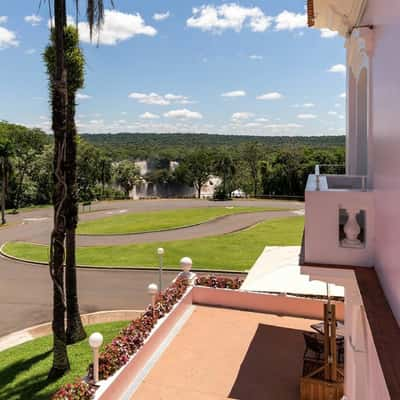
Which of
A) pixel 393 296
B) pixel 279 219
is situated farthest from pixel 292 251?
pixel 279 219

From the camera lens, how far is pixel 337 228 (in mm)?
4648

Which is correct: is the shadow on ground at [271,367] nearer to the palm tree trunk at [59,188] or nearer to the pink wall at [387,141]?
the pink wall at [387,141]

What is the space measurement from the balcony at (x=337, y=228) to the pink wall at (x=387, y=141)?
252 mm

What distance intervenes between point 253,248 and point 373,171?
2218 centimetres

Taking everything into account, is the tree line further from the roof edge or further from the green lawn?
the roof edge

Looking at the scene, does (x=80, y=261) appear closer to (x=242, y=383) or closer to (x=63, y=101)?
(x=63, y=101)

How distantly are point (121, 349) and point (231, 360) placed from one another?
260cm

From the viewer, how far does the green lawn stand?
3466 cm

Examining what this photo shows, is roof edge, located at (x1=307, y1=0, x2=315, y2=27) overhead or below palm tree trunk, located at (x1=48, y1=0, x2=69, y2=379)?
overhead

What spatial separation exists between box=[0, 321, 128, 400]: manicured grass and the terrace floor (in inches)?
125

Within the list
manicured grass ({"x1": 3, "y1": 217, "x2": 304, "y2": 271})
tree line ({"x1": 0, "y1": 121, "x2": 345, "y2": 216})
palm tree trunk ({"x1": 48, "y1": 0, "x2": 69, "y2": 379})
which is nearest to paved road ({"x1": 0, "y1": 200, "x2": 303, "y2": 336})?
manicured grass ({"x1": 3, "y1": 217, "x2": 304, "y2": 271})

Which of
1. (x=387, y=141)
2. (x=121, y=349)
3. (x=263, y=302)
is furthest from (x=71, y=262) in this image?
(x=387, y=141)

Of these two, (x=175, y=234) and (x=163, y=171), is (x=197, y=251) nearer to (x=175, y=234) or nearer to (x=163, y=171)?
(x=175, y=234)

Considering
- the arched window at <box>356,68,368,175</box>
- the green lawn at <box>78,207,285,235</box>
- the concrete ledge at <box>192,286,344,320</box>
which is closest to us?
the arched window at <box>356,68,368,175</box>
